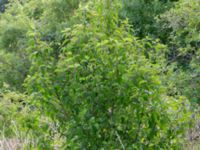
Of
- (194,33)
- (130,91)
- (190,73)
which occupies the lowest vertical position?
(190,73)

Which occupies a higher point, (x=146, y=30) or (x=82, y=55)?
(x=82, y=55)

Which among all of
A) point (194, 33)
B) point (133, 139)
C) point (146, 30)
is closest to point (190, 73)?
point (194, 33)

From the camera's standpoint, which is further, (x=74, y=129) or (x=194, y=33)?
(x=194, y=33)

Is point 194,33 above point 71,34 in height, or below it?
below

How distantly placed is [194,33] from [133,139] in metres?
4.44

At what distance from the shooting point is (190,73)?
8.60m

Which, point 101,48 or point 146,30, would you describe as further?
point 146,30

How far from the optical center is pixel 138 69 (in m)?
3.36

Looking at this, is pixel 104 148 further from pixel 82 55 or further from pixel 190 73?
pixel 190 73

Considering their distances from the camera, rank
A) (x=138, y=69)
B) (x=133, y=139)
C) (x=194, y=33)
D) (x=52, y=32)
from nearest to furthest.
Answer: (x=138, y=69)
(x=133, y=139)
(x=194, y=33)
(x=52, y=32)

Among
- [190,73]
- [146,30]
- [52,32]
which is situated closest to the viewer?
[190,73]

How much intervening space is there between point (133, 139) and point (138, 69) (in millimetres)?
668

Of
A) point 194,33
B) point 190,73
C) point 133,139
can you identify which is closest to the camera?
point 133,139

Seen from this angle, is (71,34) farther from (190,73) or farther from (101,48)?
(190,73)
